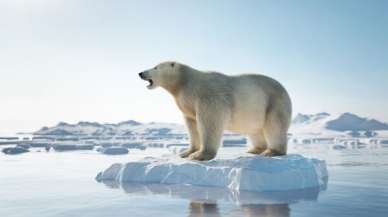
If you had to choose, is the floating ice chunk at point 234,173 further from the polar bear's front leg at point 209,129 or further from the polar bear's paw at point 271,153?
the polar bear's paw at point 271,153

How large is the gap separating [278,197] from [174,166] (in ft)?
7.77

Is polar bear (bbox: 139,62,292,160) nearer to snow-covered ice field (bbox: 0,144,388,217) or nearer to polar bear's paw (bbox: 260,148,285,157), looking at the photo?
polar bear's paw (bbox: 260,148,285,157)

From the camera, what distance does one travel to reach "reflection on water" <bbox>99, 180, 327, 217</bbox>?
18.9 ft

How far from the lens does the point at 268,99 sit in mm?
9273

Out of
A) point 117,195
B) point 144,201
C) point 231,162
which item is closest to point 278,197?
point 231,162

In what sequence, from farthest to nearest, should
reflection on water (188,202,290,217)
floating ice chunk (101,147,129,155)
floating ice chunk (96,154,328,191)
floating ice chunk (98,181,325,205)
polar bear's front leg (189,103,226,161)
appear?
floating ice chunk (101,147,129,155) → polar bear's front leg (189,103,226,161) → floating ice chunk (96,154,328,191) → floating ice chunk (98,181,325,205) → reflection on water (188,202,290,217)

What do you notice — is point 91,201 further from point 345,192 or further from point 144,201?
point 345,192

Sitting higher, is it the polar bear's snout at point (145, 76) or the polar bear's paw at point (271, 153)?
the polar bear's snout at point (145, 76)

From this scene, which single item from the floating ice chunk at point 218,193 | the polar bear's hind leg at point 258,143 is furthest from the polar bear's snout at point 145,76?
the polar bear's hind leg at point 258,143

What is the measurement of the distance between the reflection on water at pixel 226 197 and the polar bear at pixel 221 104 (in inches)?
41.6

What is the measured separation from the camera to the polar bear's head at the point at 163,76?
8.92 m

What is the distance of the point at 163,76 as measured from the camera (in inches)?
351

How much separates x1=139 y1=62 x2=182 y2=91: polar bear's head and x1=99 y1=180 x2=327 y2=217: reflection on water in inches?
81.1

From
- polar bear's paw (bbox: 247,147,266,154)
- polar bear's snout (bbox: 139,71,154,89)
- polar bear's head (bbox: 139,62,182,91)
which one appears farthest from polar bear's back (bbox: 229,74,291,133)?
polar bear's snout (bbox: 139,71,154,89)
